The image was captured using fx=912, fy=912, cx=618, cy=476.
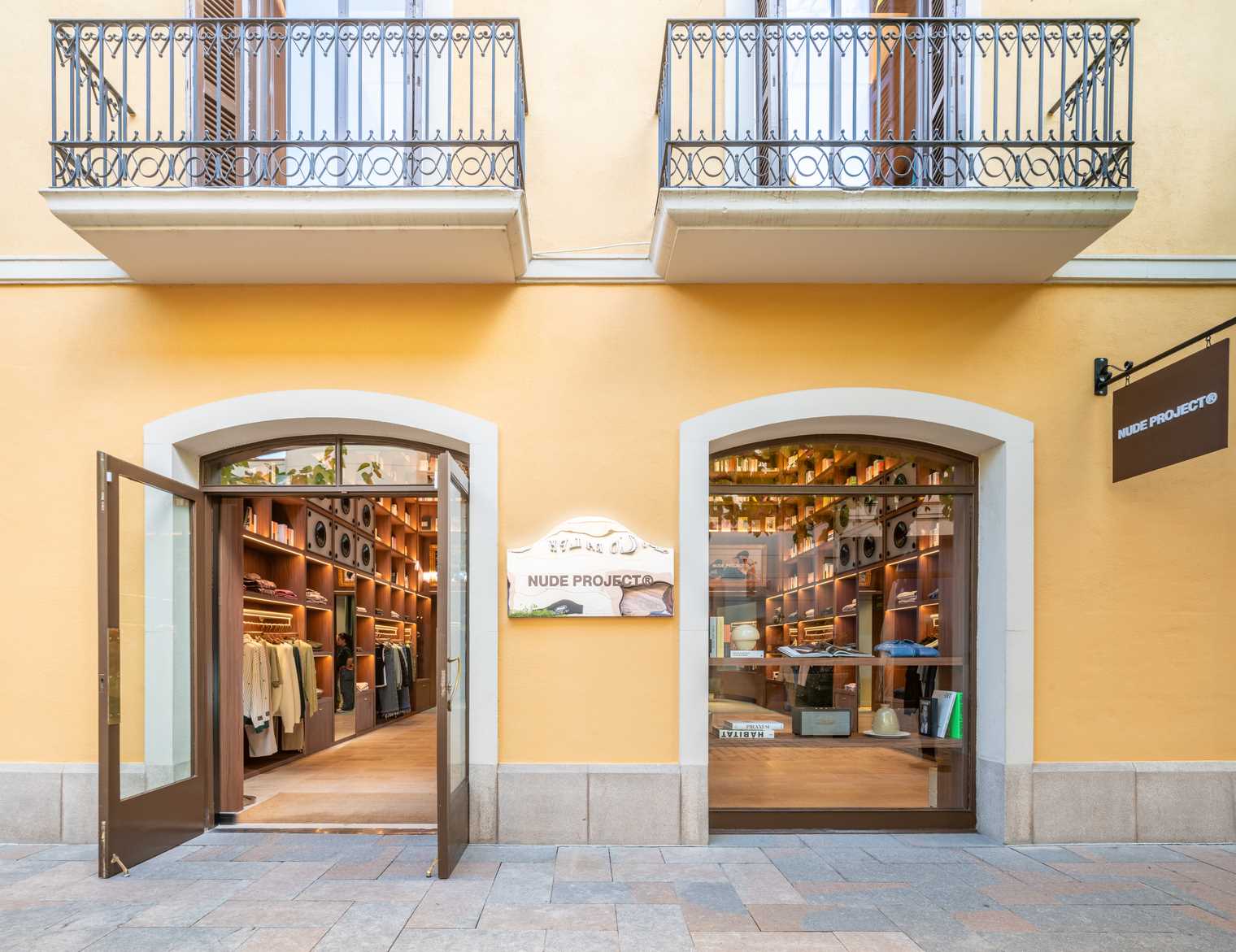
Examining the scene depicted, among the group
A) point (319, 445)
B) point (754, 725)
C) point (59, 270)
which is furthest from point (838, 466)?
point (59, 270)

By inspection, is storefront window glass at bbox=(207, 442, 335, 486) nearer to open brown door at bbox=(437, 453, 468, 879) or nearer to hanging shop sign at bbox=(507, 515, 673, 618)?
open brown door at bbox=(437, 453, 468, 879)

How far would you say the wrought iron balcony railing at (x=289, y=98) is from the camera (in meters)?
6.22

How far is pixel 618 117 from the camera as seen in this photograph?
6.79m

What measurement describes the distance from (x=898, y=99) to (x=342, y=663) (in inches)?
421

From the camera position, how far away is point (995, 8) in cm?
682

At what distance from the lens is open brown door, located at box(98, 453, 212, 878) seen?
18.6 ft

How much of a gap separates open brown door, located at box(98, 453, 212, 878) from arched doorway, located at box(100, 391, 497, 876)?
0.04 ft

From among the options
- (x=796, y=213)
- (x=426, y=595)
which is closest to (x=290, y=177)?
(x=796, y=213)

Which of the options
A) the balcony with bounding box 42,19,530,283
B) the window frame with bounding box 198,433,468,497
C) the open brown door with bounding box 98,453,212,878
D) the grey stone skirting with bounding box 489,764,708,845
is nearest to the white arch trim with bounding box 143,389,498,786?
the window frame with bounding box 198,433,468,497

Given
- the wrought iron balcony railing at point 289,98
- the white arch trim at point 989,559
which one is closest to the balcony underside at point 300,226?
the wrought iron balcony railing at point 289,98

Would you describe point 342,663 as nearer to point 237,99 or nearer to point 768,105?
point 237,99

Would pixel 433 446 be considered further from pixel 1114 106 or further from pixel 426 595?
pixel 426 595

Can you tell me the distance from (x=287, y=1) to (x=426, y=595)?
12745 millimetres

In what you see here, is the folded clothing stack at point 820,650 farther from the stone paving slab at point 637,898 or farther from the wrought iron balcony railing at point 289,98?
the wrought iron balcony railing at point 289,98
